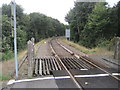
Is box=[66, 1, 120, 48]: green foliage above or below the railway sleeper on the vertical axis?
above

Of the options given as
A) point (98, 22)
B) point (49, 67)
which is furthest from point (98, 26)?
point (49, 67)

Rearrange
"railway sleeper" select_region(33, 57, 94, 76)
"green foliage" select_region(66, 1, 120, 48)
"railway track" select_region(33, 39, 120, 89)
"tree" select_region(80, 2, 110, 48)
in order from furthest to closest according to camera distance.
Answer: "tree" select_region(80, 2, 110, 48)
"green foliage" select_region(66, 1, 120, 48)
"railway sleeper" select_region(33, 57, 94, 76)
"railway track" select_region(33, 39, 120, 89)

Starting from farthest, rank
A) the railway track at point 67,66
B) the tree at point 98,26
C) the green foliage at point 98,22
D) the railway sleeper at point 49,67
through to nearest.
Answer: the tree at point 98,26 → the green foliage at point 98,22 → the railway sleeper at point 49,67 → the railway track at point 67,66

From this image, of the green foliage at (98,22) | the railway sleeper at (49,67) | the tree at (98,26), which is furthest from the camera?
the tree at (98,26)

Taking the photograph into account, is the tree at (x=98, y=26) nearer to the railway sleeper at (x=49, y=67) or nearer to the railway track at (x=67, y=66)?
the railway track at (x=67, y=66)

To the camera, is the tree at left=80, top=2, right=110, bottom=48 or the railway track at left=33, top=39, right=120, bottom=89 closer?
the railway track at left=33, top=39, right=120, bottom=89

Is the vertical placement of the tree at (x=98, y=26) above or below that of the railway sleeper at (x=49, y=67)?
above

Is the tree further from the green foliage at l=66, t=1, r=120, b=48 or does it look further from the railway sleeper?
the railway sleeper

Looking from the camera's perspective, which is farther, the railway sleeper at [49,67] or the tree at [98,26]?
the tree at [98,26]

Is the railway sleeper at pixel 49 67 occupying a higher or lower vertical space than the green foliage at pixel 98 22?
lower

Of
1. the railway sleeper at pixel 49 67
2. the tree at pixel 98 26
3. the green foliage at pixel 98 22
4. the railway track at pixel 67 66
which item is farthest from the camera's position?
the tree at pixel 98 26

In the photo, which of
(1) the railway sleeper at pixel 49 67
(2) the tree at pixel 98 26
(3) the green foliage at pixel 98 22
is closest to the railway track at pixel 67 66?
(1) the railway sleeper at pixel 49 67

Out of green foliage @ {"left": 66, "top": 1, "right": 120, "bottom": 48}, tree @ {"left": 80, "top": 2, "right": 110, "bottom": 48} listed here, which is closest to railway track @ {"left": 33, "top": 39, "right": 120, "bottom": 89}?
green foliage @ {"left": 66, "top": 1, "right": 120, "bottom": 48}

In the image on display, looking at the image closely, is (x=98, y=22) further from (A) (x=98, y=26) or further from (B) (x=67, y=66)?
(B) (x=67, y=66)
